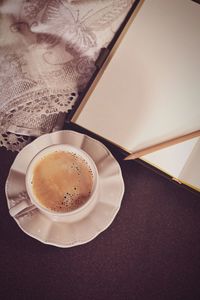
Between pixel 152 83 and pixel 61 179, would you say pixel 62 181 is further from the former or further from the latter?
pixel 152 83

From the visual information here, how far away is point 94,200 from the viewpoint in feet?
2.24

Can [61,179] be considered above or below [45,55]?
below

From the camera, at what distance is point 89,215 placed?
684 millimetres

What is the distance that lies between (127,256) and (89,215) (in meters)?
0.12

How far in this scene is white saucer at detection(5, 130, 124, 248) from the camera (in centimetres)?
66

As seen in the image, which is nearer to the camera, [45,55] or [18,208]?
[18,208]

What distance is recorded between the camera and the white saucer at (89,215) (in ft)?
2.15

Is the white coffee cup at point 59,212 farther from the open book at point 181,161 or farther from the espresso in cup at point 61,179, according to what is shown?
the open book at point 181,161

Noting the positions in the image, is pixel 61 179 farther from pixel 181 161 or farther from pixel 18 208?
pixel 181 161

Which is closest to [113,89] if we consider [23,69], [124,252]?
[23,69]

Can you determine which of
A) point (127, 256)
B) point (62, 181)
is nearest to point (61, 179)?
point (62, 181)

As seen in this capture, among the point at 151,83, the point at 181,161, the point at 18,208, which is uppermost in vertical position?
the point at 151,83

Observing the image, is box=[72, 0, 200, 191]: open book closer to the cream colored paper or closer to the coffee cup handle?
the cream colored paper

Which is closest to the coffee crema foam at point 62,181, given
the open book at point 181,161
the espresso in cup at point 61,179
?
the espresso in cup at point 61,179
